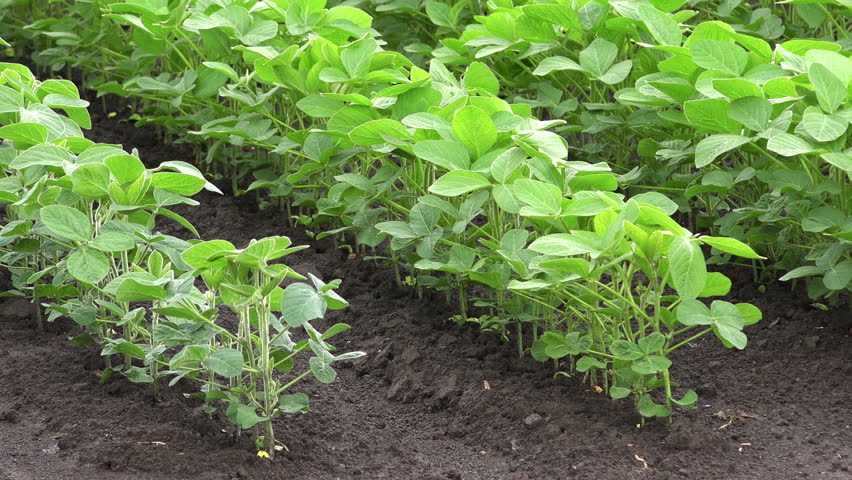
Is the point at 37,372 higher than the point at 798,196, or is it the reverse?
the point at 798,196

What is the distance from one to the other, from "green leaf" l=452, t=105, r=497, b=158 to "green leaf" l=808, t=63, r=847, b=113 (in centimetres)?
73

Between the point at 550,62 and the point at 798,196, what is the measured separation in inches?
32.5

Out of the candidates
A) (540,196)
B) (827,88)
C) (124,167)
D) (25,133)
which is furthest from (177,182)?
(827,88)

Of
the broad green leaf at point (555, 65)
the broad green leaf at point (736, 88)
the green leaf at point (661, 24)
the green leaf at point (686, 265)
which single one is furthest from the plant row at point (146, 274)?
the green leaf at point (661, 24)

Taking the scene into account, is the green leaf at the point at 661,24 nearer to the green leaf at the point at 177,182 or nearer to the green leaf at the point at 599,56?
the green leaf at the point at 599,56

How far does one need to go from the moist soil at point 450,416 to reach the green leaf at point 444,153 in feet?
1.76

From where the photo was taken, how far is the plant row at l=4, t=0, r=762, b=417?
1977mm

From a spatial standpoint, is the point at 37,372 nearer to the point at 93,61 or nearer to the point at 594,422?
the point at 594,422

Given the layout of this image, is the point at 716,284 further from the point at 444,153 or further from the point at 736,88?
the point at 444,153

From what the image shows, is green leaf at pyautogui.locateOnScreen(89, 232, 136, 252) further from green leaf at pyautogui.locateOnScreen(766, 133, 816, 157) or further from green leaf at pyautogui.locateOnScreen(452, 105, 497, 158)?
green leaf at pyautogui.locateOnScreen(766, 133, 816, 157)

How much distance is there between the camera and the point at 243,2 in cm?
307

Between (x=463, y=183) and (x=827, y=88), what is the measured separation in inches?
34.0

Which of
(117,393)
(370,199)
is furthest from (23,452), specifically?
(370,199)

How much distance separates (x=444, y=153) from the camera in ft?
7.32
